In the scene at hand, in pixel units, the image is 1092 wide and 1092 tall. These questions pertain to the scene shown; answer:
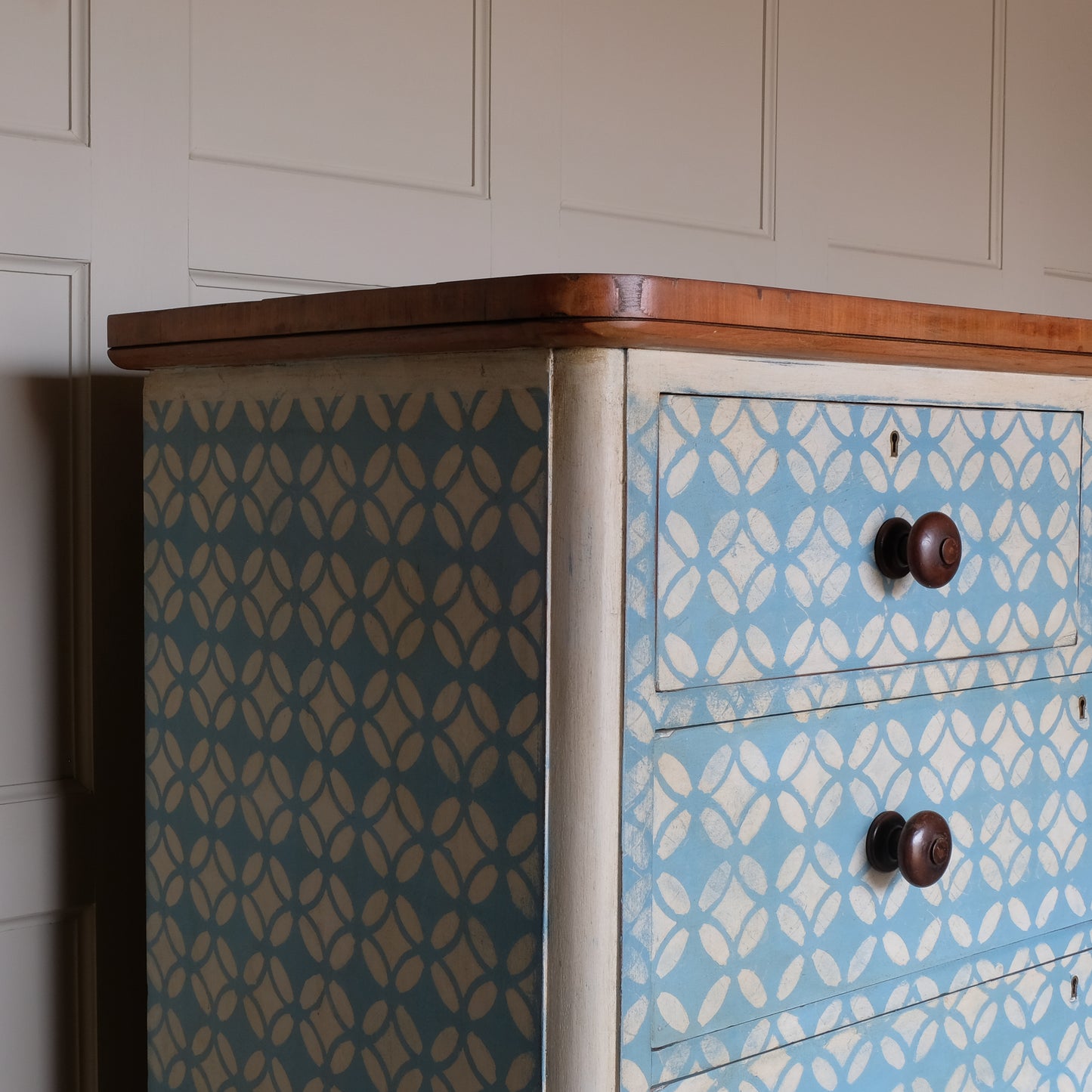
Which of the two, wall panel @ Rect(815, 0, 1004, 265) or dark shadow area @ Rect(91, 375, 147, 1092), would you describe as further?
wall panel @ Rect(815, 0, 1004, 265)

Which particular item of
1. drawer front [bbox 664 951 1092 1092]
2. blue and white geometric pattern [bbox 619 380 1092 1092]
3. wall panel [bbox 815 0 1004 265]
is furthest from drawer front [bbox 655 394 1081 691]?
wall panel [bbox 815 0 1004 265]

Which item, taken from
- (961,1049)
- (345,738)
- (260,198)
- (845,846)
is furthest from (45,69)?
(961,1049)

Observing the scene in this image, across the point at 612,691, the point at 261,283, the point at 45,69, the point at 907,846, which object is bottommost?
the point at 907,846

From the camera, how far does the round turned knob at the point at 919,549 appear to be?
0.75 meters

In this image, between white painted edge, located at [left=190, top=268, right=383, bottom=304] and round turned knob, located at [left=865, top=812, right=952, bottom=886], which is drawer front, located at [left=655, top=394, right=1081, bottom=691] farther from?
white painted edge, located at [left=190, top=268, right=383, bottom=304]

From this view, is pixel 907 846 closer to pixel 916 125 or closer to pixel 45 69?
pixel 45 69

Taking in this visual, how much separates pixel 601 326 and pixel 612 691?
17cm

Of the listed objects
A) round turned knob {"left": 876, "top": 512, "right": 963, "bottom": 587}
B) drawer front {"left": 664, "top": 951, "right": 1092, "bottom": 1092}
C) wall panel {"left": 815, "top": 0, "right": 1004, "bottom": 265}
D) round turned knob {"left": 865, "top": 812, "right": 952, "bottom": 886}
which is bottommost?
drawer front {"left": 664, "top": 951, "right": 1092, "bottom": 1092}

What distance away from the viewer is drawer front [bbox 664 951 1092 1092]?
0.72m

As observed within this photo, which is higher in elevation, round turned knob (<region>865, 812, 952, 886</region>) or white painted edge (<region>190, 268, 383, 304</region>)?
white painted edge (<region>190, 268, 383, 304</region>)

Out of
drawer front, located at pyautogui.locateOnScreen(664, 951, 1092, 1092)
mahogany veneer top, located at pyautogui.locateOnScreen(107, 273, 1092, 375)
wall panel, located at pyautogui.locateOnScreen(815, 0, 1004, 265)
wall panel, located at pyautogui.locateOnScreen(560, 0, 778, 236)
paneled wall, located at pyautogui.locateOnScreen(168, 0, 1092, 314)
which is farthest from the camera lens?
wall panel, located at pyautogui.locateOnScreen(815, 0, 1004, 265)

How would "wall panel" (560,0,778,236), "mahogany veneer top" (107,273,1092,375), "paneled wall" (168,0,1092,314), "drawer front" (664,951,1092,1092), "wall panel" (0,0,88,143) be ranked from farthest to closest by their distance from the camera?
"wall panel" (560,0,778,236) < "paneled wall" (168,0,1092,314) < "wall panel" (0,0,88,143) < "drawer front" (664,951,1092,1092) < "mahogany veneer top" (107,273,1092,375)

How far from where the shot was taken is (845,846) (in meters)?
0.74

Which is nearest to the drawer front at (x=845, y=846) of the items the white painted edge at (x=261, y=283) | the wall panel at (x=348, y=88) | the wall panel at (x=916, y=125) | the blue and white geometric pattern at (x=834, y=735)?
the blue and white geometric pattern at (x=834, y=735)
